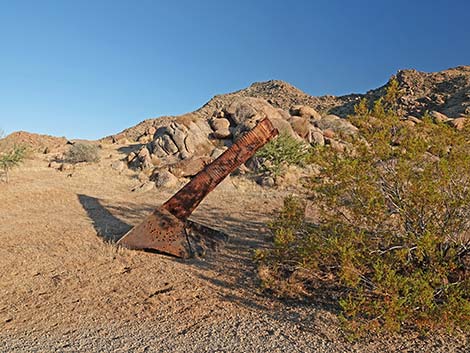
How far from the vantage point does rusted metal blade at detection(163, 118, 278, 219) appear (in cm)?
729

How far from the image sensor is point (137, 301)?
5398 millimetres

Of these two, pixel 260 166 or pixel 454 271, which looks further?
pixel 260 166

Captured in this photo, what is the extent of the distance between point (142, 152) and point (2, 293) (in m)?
14.6

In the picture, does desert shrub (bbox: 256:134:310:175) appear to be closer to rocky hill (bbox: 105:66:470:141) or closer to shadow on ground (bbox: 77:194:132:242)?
shadow on ground (bbox: 77:194:132:242)

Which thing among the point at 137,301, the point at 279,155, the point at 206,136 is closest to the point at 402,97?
the point at 206,136

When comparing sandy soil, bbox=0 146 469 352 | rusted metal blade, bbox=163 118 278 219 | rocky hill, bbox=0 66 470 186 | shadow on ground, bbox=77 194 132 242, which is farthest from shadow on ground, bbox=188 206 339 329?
rocky hill, bbox=0 66 470 186

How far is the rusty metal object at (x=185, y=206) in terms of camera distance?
727cm

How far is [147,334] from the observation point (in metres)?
4.49

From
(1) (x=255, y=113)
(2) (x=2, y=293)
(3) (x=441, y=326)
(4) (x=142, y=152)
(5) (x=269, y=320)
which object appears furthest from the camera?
(1) (x=255, y=113)

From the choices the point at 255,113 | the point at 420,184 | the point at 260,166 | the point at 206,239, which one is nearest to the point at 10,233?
the point at 206,239

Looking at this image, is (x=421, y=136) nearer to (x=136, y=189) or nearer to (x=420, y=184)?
(x=420, y=184)

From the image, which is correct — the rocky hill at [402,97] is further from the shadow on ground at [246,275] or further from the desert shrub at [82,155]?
the shadow on ground at [246,275]

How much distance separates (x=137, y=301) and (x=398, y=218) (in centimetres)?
371

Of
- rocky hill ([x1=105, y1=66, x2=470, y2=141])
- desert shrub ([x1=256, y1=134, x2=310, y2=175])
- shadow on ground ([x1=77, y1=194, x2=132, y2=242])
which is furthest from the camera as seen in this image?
rocky hill ([x1=105, y1=66, x2=470, y2=141])
